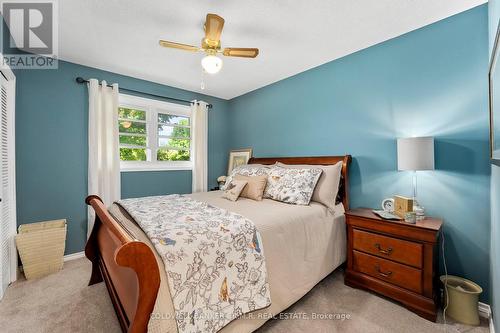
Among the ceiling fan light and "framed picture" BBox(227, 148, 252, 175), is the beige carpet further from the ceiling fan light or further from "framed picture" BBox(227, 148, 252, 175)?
"framed picture" BBox(227, 148, 252, 175)

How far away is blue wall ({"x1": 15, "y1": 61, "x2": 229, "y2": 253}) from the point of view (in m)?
2.49

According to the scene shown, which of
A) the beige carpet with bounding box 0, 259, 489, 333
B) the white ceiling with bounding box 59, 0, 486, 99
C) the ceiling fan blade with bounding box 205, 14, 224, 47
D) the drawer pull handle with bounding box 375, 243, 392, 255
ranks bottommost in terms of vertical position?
the beige carpet with bounding box 0, 259, 489, 333

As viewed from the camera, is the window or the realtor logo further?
the window

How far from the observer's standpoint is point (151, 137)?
3570 mm

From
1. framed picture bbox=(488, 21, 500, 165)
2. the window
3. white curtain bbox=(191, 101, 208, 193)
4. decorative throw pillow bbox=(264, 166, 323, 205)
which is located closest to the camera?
framed picture bbox=(488, 21, 500, 165)

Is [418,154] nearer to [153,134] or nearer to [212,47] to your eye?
[212,47]

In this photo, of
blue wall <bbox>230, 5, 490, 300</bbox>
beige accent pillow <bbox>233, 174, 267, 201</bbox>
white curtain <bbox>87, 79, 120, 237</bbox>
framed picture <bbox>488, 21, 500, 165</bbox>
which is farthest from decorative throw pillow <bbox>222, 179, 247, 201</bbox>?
framed picture <bbox>488, 21, 500, 165</bbox>

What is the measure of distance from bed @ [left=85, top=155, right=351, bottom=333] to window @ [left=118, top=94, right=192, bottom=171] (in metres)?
1.49

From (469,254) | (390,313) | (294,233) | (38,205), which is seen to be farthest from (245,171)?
(38,205)

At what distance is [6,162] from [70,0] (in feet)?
5.58

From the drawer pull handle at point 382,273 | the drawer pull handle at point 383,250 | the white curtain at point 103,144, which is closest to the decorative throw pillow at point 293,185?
the drawer pull handle at point 383,250

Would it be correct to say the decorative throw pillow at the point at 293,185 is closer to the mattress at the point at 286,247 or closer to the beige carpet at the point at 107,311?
the mattress at the point at 286,247

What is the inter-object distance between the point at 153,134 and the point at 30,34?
1729mm

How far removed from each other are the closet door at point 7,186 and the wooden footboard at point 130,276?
1.15 meters
